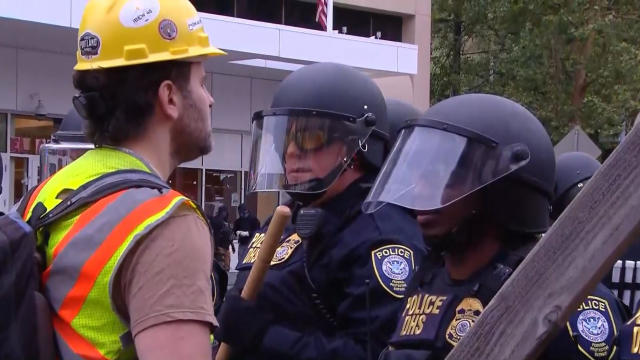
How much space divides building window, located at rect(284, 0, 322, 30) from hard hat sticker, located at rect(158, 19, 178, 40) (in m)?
20.0

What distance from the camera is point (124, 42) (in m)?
1.96

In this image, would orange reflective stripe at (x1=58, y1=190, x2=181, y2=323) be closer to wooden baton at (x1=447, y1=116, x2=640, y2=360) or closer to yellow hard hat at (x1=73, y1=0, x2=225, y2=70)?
yellow hard hat at (x1=73, y1=0, x2=225, y2=70)

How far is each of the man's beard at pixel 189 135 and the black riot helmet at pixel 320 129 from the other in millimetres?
1227

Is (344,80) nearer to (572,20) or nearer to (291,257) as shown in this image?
(291,257)

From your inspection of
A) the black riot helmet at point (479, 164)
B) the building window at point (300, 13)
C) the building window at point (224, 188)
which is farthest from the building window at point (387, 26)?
the black riot helmet at point (479, 164)

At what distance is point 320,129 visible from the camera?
336 centimetres

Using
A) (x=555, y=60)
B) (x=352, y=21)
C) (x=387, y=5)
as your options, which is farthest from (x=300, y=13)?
(x=555, y=60)

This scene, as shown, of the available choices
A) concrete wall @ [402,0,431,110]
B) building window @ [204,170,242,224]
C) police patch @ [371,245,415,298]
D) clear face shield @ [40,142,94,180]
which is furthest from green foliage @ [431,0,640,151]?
police patch @ [371,245,415,298]

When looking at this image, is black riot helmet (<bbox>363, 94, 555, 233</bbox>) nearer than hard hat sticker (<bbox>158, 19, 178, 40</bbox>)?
No

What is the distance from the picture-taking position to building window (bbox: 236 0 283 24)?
2092 centimetres

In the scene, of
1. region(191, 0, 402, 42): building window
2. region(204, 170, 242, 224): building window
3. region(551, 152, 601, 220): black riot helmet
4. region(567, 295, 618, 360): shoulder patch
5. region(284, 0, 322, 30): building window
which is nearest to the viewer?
region(567, 295, 618, 360): shoulder patch

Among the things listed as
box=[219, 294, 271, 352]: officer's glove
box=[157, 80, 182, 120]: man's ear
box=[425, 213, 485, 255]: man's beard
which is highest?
box=[157, 80, 182, 120]: man's ear

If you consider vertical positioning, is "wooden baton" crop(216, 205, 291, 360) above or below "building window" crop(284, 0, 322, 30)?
below

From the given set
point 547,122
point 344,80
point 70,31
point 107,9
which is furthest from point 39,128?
point 107,9
